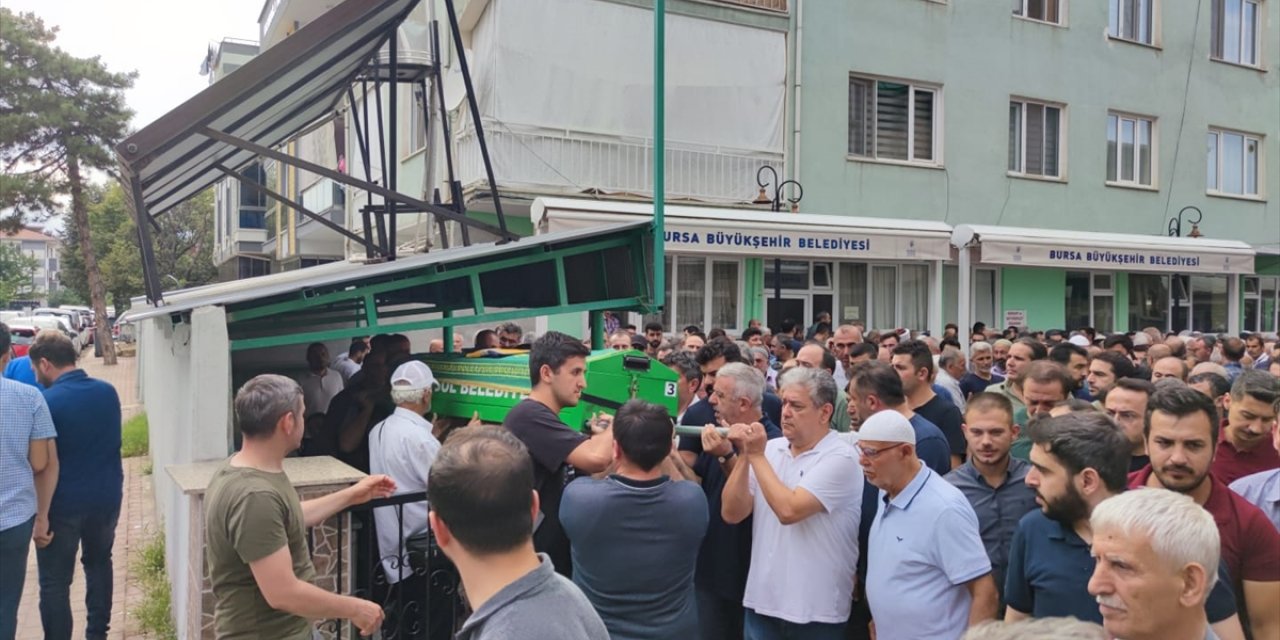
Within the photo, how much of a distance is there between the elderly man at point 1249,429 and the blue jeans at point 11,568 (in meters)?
5.80

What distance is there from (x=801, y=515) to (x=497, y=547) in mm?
1950

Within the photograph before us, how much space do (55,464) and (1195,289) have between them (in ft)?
69.9

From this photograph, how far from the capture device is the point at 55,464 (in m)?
5.22

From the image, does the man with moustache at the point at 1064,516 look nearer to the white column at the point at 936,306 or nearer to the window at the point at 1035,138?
the white column at the point at 936,306

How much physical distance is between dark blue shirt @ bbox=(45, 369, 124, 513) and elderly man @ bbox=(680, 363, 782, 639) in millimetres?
3570

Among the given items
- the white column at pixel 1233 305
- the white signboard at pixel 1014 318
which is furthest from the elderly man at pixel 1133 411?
the white column at pixel 1233 305

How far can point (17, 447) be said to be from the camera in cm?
495

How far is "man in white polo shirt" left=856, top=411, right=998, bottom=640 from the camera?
3342 millimetres

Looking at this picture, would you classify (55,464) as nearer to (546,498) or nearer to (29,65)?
(546,498)

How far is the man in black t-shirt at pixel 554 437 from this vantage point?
4.12 meters

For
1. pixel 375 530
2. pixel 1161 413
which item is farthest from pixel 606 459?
pixel 1161 413

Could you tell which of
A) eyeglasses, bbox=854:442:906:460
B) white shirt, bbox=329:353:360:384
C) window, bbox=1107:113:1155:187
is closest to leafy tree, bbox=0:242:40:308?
white shirt, bbox=329:353:360:384

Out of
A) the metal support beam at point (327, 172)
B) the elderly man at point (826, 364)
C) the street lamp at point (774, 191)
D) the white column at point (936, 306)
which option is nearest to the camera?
the metal support beam at point (327, 172)

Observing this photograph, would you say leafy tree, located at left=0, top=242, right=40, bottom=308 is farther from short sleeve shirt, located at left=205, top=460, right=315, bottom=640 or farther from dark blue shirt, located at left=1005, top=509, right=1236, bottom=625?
dark blue shirt, located at left=1005, top=509, right=1236, bottom=625
